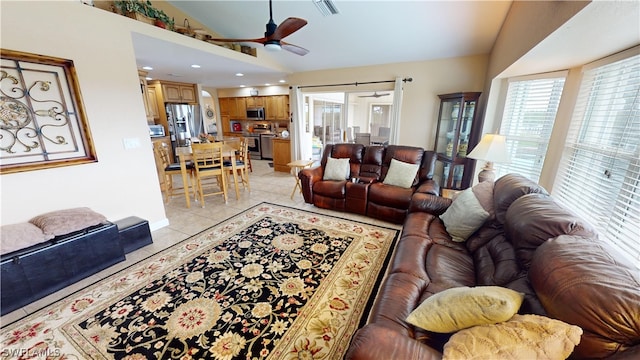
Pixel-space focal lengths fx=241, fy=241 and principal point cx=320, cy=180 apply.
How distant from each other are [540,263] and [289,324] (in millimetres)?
1517

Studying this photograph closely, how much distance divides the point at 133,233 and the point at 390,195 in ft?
9.95

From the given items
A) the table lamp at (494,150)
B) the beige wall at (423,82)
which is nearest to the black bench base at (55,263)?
the table lamp at (494,150)

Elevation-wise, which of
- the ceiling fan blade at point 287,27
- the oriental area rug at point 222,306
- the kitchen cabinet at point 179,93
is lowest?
the oriental area rug at point 222,306

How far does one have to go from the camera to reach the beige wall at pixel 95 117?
6.70ft

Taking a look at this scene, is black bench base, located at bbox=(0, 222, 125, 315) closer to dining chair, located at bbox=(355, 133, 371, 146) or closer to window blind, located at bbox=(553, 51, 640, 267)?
window blind, located at bbox=(553, 51, 640, 267)

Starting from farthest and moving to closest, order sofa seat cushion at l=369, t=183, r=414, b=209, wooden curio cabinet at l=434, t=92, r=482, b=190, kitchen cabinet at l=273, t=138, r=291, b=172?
kitchen cabinet at l=273, t=138, r=291, b=172, wooden curio cabinet at l=434, t=92, r=482, b=190, sofa seat cushion at l=369, t=183, r=414, b=209

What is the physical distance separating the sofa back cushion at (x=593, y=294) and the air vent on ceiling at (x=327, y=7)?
3.11 metres

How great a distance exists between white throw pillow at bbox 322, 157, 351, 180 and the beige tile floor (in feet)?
1.78

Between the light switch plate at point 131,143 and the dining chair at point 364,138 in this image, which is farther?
the dining chair at point 364,138

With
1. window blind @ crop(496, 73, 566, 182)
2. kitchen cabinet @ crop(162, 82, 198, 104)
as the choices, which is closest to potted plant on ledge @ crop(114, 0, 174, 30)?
kitchen cabinet @ crop(162, 82, 198, 104)

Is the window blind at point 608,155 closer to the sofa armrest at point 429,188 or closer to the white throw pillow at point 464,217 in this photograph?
the white throw pillow at point 464,217

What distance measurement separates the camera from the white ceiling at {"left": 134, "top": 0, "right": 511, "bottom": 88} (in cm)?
307

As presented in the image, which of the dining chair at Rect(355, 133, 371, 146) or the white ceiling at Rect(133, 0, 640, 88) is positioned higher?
the white ceiling at Rect(133, 0, 640, 88)

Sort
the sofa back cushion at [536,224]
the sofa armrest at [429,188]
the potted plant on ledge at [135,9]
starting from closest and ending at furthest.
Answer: the sofa back cushion at [536,224] < the potted plant on ledge at [135,9] < the sofa armrest at [429,188]
